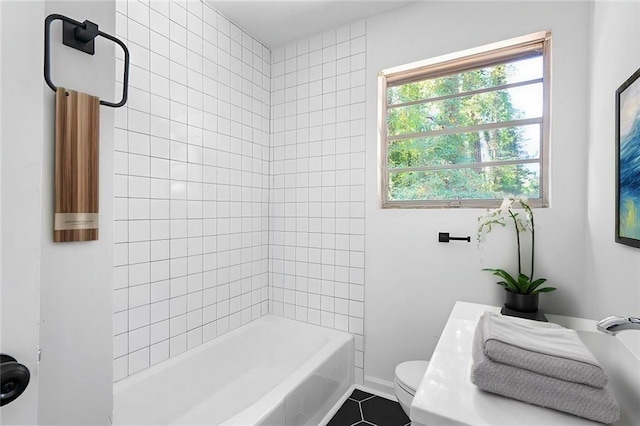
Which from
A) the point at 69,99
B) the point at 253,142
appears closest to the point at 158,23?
the point at 253,142

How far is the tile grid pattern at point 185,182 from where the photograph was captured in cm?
166

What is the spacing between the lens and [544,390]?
0.75m

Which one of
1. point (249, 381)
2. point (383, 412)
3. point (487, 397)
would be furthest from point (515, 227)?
point (249, 381)

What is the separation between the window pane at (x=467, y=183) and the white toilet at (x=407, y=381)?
3.55ft

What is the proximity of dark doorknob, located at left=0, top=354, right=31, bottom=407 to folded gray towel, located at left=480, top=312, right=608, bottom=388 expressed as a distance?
97 centimetres

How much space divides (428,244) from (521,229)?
0.53 m

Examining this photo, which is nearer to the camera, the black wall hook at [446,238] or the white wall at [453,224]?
the white wall at [453,224]

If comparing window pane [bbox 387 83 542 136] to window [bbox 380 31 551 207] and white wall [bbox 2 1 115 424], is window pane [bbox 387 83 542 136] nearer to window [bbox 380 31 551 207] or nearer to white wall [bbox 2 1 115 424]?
window [bbox 380 31 551 207]

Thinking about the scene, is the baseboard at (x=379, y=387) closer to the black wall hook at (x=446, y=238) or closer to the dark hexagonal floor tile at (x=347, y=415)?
the dark hexagonal floor tile at (x=347, y=415)

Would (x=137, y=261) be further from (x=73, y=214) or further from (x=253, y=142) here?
(x=253, y=142)

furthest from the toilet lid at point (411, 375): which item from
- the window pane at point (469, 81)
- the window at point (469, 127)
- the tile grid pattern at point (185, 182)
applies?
the window pane at point (469, 81)

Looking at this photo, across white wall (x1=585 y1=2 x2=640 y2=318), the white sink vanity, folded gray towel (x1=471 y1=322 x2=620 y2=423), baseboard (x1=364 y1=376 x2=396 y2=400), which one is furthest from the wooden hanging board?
baseboard (x1=364 y1=376 x2=396 y2=400)

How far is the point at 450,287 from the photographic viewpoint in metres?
→ 1.93

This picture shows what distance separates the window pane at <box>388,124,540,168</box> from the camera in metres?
1.82
